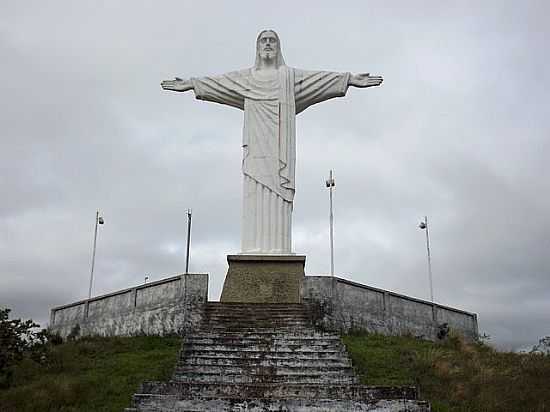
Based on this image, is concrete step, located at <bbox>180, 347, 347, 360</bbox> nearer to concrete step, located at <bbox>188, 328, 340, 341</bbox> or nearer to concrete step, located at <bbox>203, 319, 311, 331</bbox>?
concrete step, located at <bbox>188, 328, 340, 341</bbox>

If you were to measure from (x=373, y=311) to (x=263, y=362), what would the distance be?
508 cm

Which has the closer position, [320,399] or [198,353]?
[320,399]

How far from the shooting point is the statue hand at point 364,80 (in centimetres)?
1903

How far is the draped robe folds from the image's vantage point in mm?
18078

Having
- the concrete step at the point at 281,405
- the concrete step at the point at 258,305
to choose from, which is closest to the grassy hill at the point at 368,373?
the concrete step at the point at 281,405

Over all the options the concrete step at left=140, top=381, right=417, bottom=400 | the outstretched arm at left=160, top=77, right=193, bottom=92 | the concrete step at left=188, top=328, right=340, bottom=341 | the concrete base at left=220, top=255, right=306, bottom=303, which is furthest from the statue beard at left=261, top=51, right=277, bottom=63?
the concrete step at left=140, top=381, right=417, bottom=400

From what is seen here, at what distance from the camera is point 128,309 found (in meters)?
16.0

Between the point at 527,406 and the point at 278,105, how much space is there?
10776mm

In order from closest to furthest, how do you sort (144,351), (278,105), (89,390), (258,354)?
(89,390)
(258,354)
(144,351)
(278,105)

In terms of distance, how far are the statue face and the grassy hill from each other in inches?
327

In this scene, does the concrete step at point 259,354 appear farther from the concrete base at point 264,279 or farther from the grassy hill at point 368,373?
the concrete base at point 264,279

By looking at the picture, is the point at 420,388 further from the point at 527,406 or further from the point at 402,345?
the point at 402,345

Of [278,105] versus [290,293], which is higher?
[278,105]

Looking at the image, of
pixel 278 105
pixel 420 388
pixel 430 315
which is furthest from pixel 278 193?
pixel 420 388
